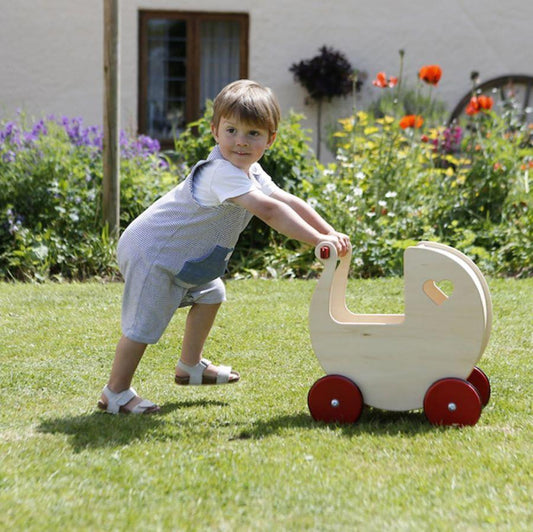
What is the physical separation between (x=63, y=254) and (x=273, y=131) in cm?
354

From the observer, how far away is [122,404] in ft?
10.8

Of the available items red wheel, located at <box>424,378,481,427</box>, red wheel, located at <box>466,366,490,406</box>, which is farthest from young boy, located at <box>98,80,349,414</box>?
red wheel, located at <box>466,366,490,406</box>

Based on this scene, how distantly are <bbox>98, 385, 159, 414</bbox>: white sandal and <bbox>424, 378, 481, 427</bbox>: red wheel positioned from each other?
1029 mm

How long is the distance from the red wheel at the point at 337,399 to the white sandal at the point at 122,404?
634 millimetres

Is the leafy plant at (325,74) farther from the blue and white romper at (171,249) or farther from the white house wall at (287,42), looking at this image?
the blue and white romper at (171,249)

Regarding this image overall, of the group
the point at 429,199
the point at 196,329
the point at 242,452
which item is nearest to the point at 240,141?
the point at 196,329

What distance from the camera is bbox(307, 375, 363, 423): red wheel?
3.10 m

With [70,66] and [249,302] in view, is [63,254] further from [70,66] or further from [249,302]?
[70,66]

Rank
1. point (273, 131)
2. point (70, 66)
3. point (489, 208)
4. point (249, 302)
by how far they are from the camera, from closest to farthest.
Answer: point (273, 131), point (249, 302), point (489, 208), point (70, 66)

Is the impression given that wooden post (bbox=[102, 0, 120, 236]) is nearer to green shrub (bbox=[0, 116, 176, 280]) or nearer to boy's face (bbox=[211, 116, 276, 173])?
green shrub (bbox=[0, 116, 176, 280])

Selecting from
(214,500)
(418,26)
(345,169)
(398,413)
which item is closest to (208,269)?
(398,413)

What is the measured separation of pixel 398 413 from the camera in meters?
3.30

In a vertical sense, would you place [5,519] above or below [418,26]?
below

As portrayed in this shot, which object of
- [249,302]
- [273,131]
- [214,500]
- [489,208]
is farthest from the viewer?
[489,208]
